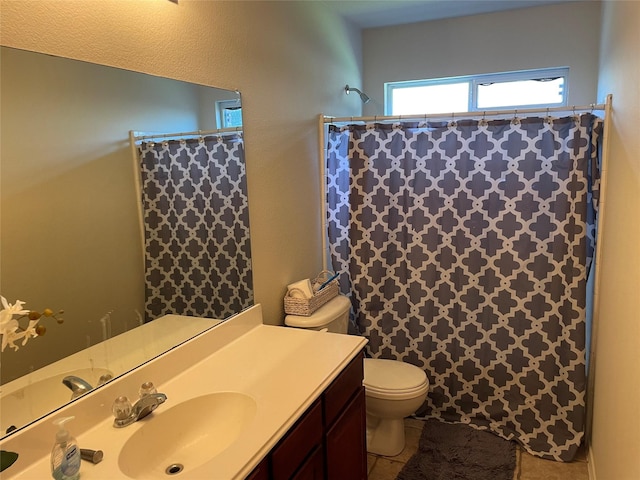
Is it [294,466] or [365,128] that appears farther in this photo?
[365,128]

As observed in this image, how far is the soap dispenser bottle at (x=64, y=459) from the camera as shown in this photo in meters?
1.08

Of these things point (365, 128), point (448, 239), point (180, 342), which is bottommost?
point (180, 342)

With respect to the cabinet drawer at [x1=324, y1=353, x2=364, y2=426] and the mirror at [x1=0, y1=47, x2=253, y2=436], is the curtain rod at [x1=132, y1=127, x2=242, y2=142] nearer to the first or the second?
the mirror at [x1=0, y1=47, x2=253, y2=436]

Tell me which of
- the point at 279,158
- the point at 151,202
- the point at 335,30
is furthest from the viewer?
the point at 335,30

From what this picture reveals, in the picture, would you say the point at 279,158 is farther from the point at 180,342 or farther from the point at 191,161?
the point at 180,342

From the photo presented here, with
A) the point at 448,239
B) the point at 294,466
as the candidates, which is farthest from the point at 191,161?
the point at 448,239

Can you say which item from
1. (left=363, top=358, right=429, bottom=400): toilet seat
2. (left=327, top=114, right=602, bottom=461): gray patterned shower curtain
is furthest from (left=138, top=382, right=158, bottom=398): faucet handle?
(left=327, top=114, right=602, bottom=461): gray patterned shower curtain

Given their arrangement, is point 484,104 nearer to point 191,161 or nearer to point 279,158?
point 279,158

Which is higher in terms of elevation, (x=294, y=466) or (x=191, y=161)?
(x=191, y=161)

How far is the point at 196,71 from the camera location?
177 centimetres

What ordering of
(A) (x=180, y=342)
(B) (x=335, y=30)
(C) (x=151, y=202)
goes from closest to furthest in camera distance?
(C) (x=151, y=202), (A) (x=180, y=342), (B) (x=335, y=30)

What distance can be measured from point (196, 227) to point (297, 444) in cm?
88

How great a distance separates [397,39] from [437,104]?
1.79ft

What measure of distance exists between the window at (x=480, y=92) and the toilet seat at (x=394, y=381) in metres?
1.90
